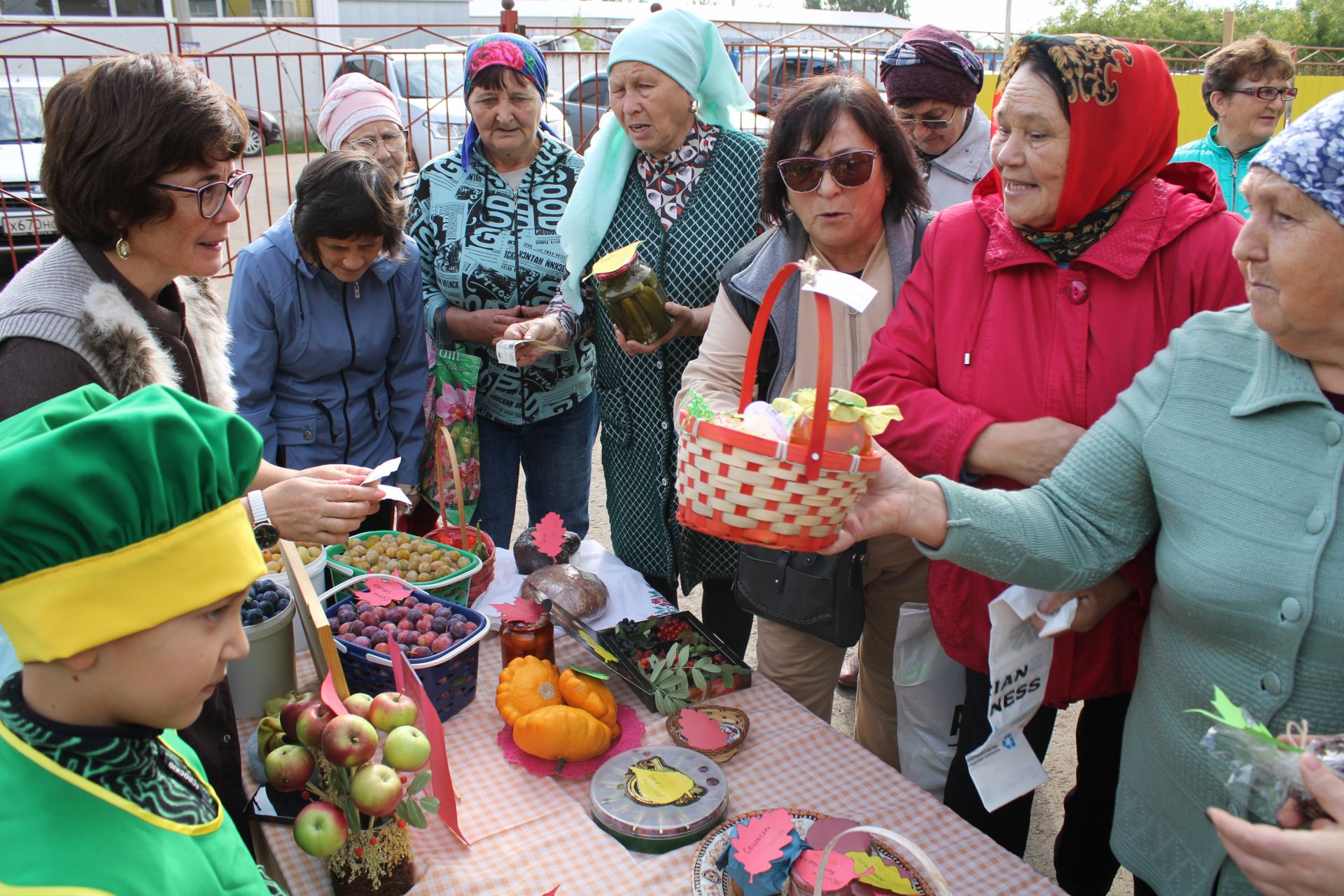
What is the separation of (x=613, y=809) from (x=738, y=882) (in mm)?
286

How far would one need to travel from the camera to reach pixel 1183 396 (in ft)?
4.56

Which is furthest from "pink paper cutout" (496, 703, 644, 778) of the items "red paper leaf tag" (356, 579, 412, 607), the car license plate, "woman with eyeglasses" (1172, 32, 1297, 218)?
the car license plate

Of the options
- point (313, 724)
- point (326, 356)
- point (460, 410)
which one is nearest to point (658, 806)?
point (313, 724)

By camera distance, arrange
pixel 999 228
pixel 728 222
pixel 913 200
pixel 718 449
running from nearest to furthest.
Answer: pixel 718 449
pixel 999 228
pixel 913 200
pixel 728 222

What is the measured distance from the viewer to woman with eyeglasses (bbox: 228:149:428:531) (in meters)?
2.67

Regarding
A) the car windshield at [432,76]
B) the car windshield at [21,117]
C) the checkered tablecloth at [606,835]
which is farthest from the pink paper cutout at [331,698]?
the car windshield at [432,76]

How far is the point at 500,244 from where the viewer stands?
9.72 ft

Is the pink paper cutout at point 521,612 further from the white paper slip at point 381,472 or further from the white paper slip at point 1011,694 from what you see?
the white paper slip at point 1011,694

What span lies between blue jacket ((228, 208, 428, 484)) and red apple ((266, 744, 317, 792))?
148 cm

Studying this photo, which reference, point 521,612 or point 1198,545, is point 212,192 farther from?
point 1198,545

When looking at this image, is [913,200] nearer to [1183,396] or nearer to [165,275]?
[1183,396]

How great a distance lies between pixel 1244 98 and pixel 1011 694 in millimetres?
3883

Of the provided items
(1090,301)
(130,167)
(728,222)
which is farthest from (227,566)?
(728,222)

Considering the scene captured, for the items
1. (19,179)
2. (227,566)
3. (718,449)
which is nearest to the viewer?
(227,566)
